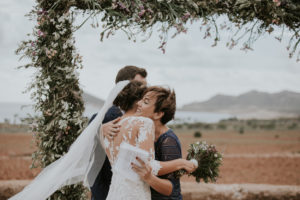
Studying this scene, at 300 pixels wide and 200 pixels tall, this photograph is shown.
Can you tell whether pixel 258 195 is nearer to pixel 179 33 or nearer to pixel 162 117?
pixel 179 33

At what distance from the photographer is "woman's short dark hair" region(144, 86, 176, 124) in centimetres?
273

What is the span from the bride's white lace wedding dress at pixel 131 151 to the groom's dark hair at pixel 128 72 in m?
0.94

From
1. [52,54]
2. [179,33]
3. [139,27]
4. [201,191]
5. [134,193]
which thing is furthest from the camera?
[201,191]

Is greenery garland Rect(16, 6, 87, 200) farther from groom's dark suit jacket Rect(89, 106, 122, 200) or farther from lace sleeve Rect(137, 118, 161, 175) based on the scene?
lace sleeve Rect(137, 118, 161, 175)

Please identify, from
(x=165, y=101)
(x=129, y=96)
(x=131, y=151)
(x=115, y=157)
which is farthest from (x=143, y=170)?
(x=129, y=96)

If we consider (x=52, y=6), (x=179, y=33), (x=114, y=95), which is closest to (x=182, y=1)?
(x=179, y=33)

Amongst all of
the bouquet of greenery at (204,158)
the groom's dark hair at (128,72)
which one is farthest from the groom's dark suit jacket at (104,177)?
the bouquet of greenery at (204,158)

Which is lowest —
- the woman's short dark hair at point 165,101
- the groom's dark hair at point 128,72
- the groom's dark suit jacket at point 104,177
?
the groom's dark suit jacket at point 104,177

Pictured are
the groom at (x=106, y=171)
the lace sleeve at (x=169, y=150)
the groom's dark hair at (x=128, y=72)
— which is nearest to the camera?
the lace sleeve at (x=169, y=150)

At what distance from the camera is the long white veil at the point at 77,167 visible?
10.6 feet

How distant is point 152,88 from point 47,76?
6.80ft

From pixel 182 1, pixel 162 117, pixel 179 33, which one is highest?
pixel 182 1

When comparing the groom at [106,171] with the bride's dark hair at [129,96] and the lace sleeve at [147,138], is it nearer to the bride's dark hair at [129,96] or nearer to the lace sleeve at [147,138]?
the bride's dark hair at [129,96]

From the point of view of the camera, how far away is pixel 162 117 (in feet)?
9.19
